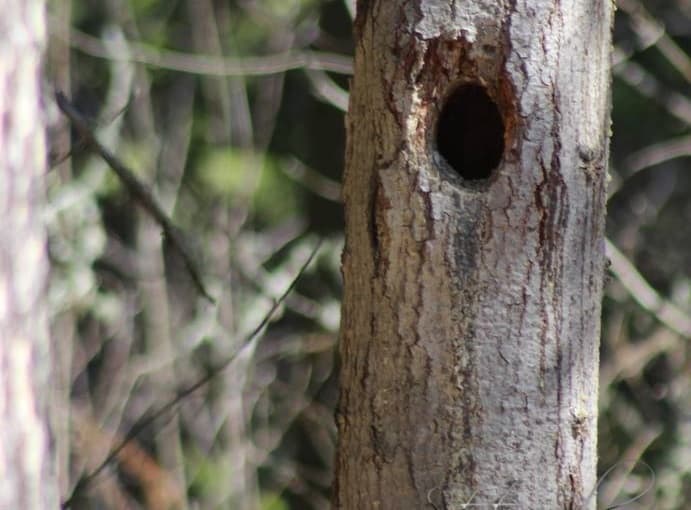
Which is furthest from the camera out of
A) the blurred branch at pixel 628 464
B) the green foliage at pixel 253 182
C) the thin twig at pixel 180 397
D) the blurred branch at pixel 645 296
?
the green foliage at pixel 253 182

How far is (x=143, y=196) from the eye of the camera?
2139mm

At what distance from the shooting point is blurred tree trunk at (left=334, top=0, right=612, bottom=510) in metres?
1.60

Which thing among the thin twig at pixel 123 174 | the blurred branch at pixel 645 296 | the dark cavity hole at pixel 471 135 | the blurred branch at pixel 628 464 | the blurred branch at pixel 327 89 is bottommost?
the blurred branch at pixel 628 464

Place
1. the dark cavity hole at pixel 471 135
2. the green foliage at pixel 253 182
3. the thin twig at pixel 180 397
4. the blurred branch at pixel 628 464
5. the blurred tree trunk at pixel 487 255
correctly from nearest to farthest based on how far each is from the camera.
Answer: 1. the blurred tree trunk at pixel 487 255
2. the dark cavity hole at pixel 471 135
3. the thin twig at pixel 180 397
4. the blurred branch at pixel 628 464
5. the green foliage at pixel 253 182

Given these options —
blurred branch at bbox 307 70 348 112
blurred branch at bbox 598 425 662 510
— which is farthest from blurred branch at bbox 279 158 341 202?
blurred branch at bbox 598 425 662 510

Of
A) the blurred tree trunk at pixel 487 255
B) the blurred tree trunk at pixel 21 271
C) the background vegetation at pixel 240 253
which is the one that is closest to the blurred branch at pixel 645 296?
the background vegetation at pixel 240 253

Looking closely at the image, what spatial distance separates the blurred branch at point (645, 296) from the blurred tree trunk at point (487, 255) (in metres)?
2.80

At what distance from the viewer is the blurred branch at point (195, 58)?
15.3 feet

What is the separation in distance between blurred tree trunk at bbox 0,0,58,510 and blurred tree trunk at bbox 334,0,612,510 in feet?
1.89

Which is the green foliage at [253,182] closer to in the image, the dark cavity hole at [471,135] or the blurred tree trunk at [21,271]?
the blurred tree trunk at [21,271]

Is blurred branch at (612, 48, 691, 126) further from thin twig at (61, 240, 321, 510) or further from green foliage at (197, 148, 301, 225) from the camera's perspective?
thin twig at (61, 240, 321, 510)

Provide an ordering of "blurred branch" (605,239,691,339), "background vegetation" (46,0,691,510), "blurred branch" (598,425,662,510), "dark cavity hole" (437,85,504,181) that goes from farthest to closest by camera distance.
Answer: "background vegetation" (46,0,691,510), "blurred branch" (598,425,662,510), "blurred branch" (605,239,691,339), "dark cavity hole" (437,85,504,181)

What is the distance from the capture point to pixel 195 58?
16.1 ft

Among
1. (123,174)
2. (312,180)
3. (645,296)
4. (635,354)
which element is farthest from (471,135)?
(312,180)
